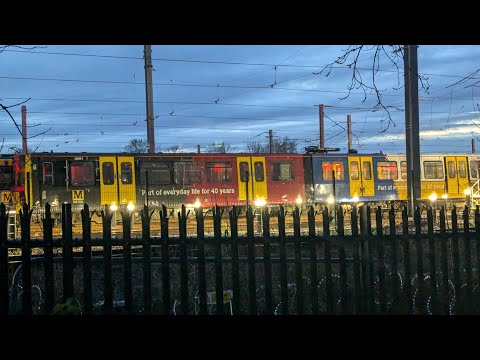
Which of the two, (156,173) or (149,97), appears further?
(149,97)

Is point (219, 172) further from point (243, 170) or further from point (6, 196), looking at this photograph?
point (6, 196)

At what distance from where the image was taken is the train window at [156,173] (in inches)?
968

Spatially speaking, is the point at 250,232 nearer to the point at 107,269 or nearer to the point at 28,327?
the point at 107,269

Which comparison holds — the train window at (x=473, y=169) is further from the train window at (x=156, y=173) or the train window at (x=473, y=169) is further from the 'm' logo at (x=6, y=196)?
the 'm' logo at (x=6, y=196)

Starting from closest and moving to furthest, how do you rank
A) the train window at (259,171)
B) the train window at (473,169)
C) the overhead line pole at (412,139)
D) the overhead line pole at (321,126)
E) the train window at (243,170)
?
the overhead line pole at (412,139) → the train window at (243,170) → the train window at (259,171) → the train window at (473,169) → the overhead line pole at (321,126)

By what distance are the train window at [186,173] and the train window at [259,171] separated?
2.81 metres

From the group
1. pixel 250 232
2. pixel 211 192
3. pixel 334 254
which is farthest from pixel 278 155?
pixel 250 232

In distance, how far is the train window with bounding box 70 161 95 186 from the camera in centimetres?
2350

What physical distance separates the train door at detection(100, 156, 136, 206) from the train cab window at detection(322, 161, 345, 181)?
32.9 ft

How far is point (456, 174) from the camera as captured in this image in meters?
31.5

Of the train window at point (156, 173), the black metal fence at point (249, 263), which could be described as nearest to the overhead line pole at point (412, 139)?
the black metal fence at point (249, 263)

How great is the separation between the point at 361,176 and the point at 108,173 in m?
13.3

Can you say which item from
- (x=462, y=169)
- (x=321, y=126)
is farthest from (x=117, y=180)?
(x=321, y=126)

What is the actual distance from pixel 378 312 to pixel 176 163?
19116 mm
